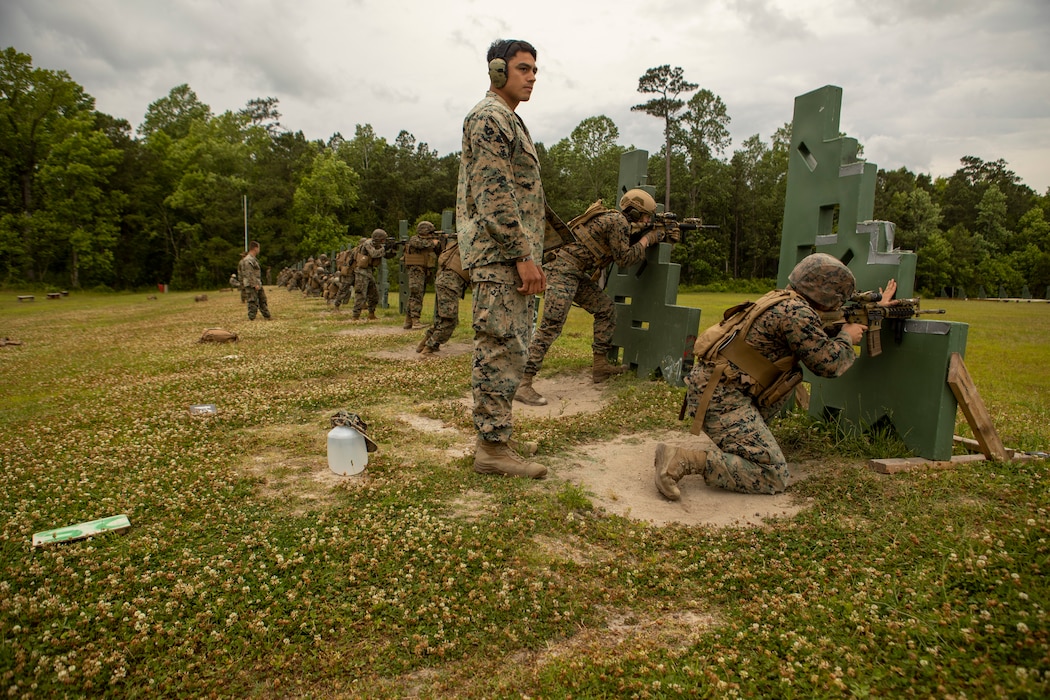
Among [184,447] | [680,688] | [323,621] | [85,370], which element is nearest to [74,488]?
[184,447]

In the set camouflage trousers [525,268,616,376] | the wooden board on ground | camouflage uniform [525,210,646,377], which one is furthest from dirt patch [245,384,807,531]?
camouflage uniform [525,210,646,377]

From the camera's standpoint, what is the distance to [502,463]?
15.9 feet

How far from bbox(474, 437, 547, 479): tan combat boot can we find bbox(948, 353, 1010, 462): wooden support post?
10.8 feet

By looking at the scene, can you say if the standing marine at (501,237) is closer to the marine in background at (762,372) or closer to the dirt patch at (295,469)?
the dirt patch at (295,469)

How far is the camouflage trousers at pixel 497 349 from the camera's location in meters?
4.61

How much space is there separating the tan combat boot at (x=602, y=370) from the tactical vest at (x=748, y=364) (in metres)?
4.23

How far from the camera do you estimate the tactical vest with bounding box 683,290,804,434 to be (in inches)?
184

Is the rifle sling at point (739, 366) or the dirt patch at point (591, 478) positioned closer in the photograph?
the dirt patch at point (591, 478)

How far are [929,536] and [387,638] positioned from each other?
10.3 ft

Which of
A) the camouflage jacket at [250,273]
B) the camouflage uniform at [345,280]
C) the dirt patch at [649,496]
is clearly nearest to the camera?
the dirt patch at [649,496]

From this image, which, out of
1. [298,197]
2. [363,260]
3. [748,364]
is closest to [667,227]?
[748,364]

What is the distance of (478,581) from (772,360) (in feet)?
9.47

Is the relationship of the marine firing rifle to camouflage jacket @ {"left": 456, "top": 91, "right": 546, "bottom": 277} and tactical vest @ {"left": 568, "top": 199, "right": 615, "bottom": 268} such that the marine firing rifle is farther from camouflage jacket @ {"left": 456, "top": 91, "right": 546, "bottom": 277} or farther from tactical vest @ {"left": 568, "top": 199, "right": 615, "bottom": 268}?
camouflage jacket @ {"left": 456, "top": 91, "right": 546, "bottom": 277}

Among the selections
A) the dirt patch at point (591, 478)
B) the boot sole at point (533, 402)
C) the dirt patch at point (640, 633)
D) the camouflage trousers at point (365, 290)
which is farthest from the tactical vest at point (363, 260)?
the dirt patch at point (640, 633)
